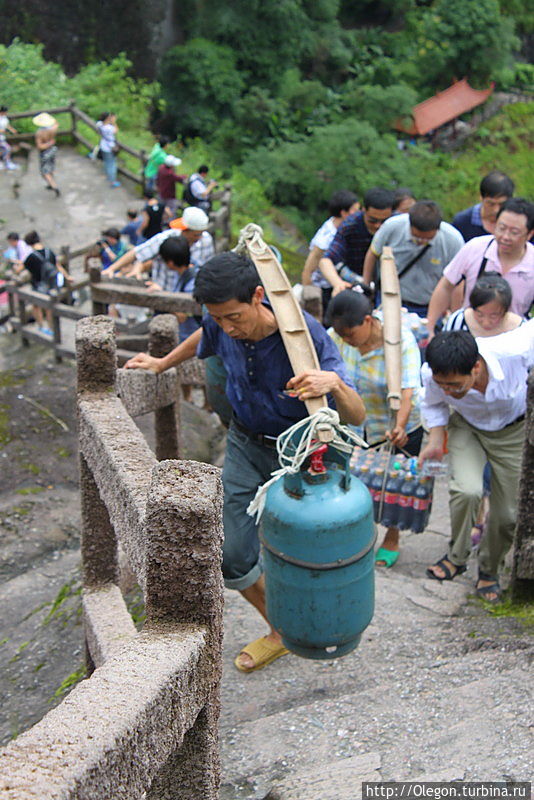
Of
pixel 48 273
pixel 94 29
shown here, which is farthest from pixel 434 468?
pixel 94 29

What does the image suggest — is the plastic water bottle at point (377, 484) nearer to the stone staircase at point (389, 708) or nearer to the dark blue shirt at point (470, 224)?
the stone staircase at point (389, 708)

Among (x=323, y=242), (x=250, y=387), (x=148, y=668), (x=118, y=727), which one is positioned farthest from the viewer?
(x=323, y=242)

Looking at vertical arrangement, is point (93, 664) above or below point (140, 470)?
below

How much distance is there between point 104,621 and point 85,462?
59cm

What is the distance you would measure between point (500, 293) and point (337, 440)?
1438 millimetres

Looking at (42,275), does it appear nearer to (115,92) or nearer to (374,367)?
(374,367)

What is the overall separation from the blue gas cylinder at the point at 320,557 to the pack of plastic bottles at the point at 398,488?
3.20ft

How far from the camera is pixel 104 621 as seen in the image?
10.8ft

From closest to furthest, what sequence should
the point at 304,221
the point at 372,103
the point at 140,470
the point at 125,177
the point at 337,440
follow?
the point at 140,470, the point at 337,440, the point at 125,177, the point at 304,221, the point at 372,103

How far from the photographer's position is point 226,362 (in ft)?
12.4

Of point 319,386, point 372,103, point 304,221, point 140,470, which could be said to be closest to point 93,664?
point 140,470

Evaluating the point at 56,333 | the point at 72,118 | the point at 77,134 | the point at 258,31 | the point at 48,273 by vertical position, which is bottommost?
the point at 56,333

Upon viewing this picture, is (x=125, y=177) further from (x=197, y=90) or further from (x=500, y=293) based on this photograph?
(x=500, y=293)

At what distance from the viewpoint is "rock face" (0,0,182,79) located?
2402 cm
